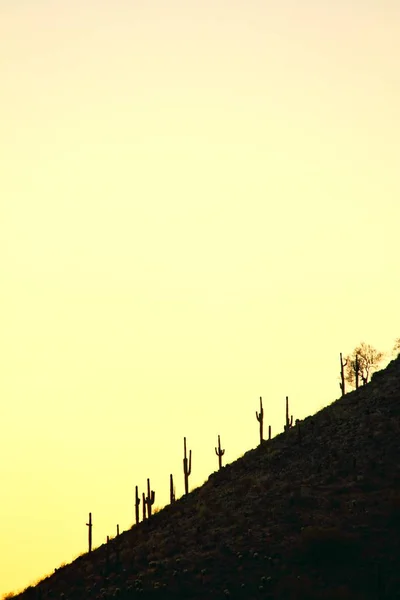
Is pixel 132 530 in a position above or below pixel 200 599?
above

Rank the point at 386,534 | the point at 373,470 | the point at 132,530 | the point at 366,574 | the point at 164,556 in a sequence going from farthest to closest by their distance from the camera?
the point at 132,530 → the point at 373,470 → the point at 164,556 → the point at 386,534 → the point at 366,574

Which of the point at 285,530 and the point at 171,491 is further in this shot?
the point at 171,491

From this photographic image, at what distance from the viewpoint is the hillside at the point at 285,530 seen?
6294 cm

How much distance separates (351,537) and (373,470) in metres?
10.7

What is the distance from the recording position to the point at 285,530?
69.8 m

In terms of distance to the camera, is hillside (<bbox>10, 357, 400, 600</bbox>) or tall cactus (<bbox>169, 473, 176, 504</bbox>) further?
tall cactus (<bbox>169, 473, 176, 504</bbox>)

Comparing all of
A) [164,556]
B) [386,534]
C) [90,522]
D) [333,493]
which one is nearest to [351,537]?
[386,534]

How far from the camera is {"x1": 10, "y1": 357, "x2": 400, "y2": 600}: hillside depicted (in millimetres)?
62938

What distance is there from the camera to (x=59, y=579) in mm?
76125

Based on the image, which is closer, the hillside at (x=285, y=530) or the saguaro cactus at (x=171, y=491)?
the hillside at (x=285, y=530)

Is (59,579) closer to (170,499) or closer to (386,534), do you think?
(170,499)

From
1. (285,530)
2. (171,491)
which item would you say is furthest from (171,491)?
(285,530)

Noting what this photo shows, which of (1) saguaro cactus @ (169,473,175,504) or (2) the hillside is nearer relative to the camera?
(2) the hillside

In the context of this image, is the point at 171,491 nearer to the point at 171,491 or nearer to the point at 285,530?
the point at 171,491
